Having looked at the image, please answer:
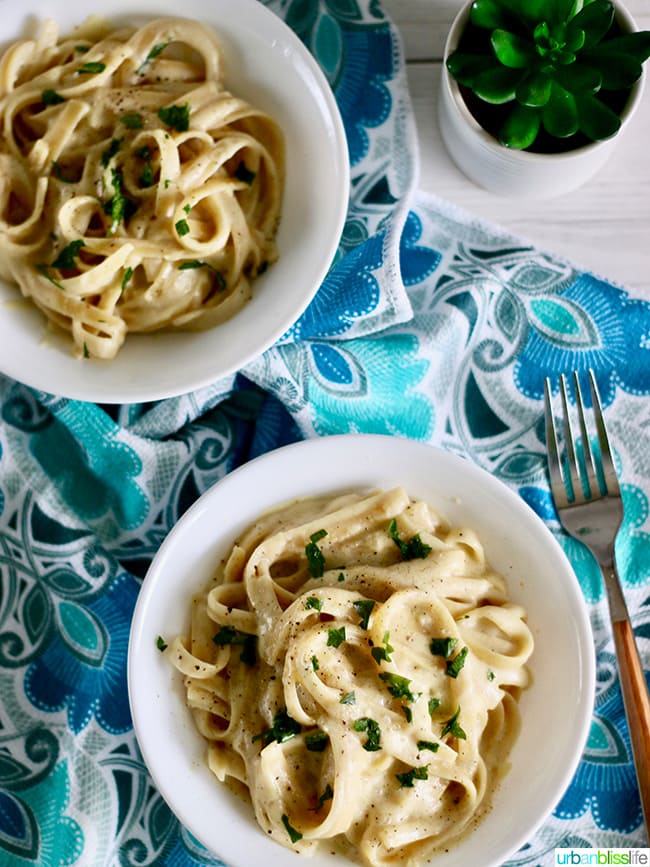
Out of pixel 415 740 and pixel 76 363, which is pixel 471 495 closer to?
pixel 415 740

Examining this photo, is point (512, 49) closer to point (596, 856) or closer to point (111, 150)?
point (111, 150)

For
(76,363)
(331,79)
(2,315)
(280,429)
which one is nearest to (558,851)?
(280,429)

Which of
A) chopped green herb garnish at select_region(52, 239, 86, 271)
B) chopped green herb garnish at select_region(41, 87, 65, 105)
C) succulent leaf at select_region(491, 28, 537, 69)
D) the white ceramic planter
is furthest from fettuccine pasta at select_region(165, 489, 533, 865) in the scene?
chopped green herb garnish at select_region(41, 87, 65, 105)

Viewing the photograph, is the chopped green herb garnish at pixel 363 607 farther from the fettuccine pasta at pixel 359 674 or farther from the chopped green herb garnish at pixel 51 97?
the chopped green herb garnish at pixel 51 97

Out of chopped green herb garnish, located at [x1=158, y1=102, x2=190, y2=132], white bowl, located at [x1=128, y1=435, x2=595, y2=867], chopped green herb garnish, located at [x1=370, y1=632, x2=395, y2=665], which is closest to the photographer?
chopped green herb garnish, located at [x1=370, y1=632, x2=395, y2=665]

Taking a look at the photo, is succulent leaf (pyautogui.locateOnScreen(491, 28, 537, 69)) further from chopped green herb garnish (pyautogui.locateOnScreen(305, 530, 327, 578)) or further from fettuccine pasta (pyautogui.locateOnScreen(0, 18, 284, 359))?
chopped green herb garnish (pyautogui.locateOnScreen(305, 530, 327, 578))

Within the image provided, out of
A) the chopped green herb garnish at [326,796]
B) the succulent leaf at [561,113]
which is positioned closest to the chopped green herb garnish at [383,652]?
the chopped green herb garnish at [326,796]
